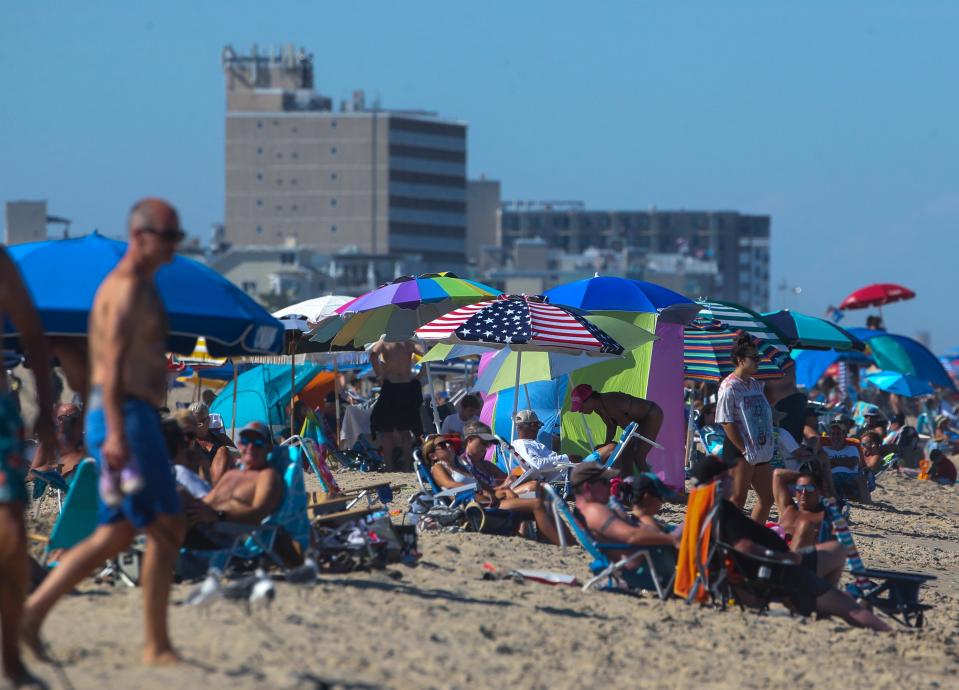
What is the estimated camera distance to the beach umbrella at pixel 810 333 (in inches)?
537

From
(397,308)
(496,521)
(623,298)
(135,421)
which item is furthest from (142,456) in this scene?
(397,308)

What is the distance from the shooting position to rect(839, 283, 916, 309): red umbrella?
19.7 metres

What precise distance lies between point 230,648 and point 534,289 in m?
134

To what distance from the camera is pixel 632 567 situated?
762 centimetres

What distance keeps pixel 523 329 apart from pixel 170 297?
3.94m

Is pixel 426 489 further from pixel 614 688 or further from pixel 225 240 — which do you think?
pixel 225 240

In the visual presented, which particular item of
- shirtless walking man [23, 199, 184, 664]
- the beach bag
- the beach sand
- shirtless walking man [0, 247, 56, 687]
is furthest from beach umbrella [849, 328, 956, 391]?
shirtless walking man [0, 247, 56, 687]

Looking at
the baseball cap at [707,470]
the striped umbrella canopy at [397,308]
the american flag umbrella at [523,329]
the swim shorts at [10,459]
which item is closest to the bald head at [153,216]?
the swim shorts at [10,459]

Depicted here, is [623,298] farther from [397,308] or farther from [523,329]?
[397,308]

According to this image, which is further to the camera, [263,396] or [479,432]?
[263,396]

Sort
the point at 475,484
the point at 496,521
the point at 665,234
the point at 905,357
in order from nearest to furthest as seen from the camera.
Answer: the point at 496,521, the point at 475,484, the point at 905,357, the point at 665,234

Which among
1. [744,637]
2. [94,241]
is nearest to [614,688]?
[744,637]

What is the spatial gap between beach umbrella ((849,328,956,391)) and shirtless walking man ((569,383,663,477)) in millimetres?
6294

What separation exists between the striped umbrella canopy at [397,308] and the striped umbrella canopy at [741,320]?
1.79 meters
